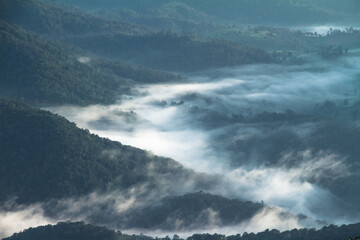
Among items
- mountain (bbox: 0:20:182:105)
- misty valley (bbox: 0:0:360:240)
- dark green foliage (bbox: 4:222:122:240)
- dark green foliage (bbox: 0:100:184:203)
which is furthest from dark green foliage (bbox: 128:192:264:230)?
mountain (bbox: 0:20:182:105)

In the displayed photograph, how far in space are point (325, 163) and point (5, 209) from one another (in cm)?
6651

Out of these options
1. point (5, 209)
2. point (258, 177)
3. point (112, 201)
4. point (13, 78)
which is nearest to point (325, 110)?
point (258, 177)

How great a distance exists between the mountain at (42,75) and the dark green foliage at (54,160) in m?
34.1

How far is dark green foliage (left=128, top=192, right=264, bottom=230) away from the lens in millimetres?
111875

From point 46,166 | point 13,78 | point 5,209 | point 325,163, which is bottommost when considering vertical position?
point 5,209

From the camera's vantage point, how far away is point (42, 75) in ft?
552

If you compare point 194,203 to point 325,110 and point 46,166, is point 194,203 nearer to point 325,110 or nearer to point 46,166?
point 46,166

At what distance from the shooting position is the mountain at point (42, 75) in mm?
165375

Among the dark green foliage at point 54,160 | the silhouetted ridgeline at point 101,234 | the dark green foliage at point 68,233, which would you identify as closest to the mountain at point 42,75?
the dark green foliage at point 54,160

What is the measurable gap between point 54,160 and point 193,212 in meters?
22.1

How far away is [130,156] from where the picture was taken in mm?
131000

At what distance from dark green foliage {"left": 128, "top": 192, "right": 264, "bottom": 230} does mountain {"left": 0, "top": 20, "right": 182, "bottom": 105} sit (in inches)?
2101

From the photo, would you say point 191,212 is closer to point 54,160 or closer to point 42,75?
point 54,160

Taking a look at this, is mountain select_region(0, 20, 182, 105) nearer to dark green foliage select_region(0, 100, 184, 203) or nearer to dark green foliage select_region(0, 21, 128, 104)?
dark green foliage select_region(0, 21, 128, 104)
